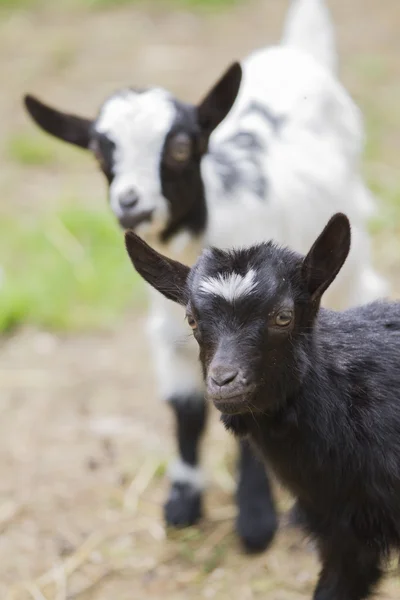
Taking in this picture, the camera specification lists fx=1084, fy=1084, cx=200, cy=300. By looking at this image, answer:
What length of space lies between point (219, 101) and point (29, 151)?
458 cm

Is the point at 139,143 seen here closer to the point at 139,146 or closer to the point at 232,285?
the point at 139,146

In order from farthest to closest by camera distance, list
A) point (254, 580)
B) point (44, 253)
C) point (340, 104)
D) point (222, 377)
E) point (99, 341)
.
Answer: point (44, 253) → point (99, 341) → point (340, 104) → point (254, 580) → point (222, 377)

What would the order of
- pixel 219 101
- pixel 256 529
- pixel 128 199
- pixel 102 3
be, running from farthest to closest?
pixel 102 3
pixel 256 529
pixel 219 101
pixel 128 199

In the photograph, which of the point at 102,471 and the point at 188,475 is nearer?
the point at 188,475

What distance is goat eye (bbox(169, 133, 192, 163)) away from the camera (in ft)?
14.1

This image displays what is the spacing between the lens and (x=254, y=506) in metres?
4.74

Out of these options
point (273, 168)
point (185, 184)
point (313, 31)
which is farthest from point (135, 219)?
point (313, 31)

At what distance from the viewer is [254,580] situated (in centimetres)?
442

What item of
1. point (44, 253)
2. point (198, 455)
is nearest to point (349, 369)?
point (198, 455)

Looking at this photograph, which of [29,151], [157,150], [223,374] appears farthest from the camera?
[29,151]

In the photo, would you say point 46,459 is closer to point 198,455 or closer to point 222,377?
point 198,455

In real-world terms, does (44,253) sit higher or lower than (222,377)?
lower

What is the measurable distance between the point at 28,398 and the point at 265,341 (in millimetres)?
3116

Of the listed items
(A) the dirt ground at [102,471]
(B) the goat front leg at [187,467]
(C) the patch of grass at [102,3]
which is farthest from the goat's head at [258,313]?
(C) the patch of grass at [102,3]
